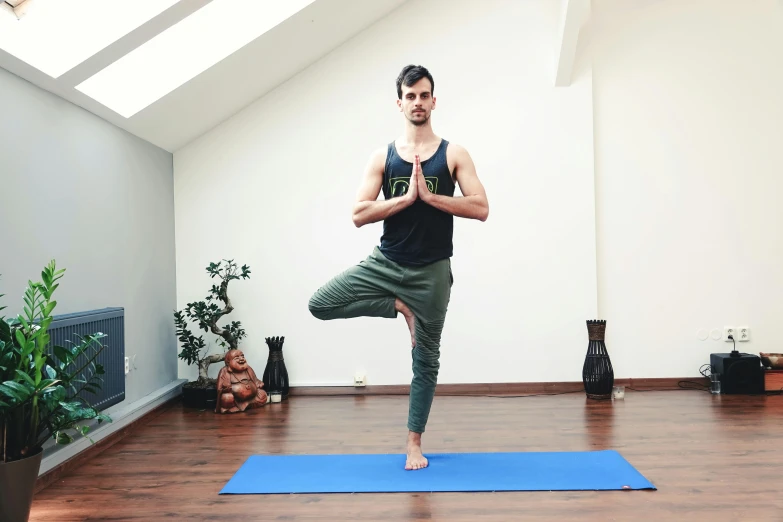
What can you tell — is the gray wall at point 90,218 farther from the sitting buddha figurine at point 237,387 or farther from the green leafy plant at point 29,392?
Result: the green leafy plant at point 29,392

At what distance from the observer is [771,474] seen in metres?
2.68

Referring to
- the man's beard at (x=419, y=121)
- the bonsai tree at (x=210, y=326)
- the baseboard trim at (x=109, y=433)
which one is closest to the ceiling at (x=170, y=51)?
the bonsai tree at (x=210, y=326)

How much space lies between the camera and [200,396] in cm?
432

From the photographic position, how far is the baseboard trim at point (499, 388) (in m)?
4.59

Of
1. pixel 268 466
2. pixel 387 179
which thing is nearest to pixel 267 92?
pixel 387 179

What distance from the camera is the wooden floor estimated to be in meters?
2.38

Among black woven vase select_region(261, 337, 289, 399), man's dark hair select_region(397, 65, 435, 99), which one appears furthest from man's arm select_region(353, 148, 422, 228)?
black woven vase select_region(261, 337, 289, 399)

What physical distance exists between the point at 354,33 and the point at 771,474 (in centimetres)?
360

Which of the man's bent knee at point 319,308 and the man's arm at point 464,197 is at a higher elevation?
the man's arm at point 464,197

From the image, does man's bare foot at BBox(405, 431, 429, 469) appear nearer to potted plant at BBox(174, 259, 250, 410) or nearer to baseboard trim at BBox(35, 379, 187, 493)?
baseboard trim at BBox(35, 379, 187, 493)

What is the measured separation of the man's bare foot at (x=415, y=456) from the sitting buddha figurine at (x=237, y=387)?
63.7 inches

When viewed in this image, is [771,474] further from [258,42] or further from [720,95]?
[258,42]

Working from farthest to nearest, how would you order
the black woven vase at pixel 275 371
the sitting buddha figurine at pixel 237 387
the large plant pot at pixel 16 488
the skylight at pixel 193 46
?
the black woven vase at pixel 275 371 < the sitting buddha figurine at pixel 237 387 < the skylight at pixel 193 46 < the large plant pot at pixel 16 488

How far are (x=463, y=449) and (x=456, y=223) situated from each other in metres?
1.82
